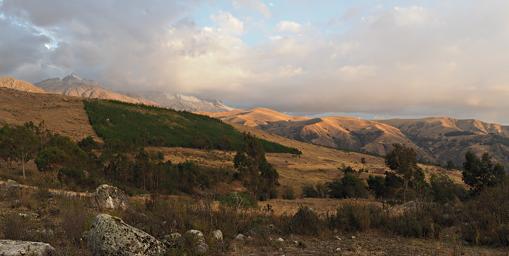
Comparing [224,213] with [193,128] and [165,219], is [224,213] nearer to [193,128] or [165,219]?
[165,219]

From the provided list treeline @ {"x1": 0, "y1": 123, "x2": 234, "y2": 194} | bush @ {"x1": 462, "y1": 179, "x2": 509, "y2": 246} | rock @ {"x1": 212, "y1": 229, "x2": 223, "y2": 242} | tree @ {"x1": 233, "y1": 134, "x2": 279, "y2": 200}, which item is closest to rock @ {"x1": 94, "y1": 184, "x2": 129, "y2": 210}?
rock @ {"x1": 212, "y1": 229, "x2": 223, "y2": 242}

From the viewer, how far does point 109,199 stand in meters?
14.5

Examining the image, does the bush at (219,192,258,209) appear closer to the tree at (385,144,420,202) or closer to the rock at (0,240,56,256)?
the rock at (0,240,56,256)

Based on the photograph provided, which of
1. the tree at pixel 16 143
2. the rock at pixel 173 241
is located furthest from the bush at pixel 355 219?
the tree at pixel 16 143

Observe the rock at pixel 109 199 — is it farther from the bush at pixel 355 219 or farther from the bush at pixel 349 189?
the bush at pixel 349 189

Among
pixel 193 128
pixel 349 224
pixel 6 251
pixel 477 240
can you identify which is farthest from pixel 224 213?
pixel 193 128

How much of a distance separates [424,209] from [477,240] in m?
3.74

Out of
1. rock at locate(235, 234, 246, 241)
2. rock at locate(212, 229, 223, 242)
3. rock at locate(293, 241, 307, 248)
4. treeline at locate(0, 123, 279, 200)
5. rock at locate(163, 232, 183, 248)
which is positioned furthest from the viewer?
treeline at locate(0, 123, 279, 200)

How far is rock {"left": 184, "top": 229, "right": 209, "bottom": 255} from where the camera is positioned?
8.09 m

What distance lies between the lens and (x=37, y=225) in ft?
33.8

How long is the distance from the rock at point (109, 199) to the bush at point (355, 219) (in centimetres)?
793

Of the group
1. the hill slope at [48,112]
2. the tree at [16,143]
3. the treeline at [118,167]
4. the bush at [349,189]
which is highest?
the hill slope at [48,112]

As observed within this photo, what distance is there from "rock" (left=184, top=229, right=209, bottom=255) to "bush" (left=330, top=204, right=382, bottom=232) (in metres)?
5.45

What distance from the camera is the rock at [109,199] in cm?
1407
